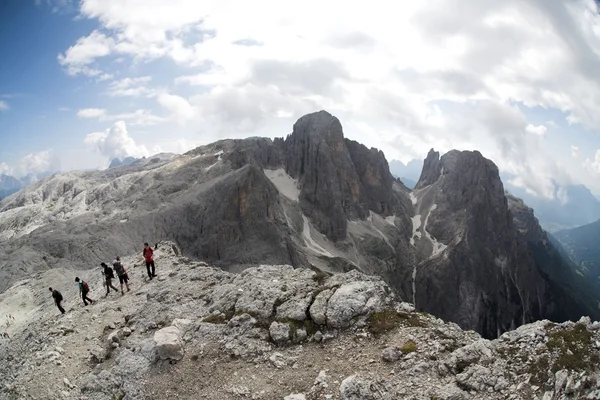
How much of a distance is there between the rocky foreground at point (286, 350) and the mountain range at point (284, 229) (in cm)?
5951

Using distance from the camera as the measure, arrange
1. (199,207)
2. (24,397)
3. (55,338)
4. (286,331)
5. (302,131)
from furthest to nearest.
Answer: (302,131) → (199,207) → (55,338) → (286,331) → (24,397)

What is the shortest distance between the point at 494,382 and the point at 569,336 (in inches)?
151

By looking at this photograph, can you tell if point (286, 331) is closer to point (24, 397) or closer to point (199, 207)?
point (24, 397)

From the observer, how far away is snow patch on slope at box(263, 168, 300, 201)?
18277cm

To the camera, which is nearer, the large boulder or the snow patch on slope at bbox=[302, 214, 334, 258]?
the large boulder

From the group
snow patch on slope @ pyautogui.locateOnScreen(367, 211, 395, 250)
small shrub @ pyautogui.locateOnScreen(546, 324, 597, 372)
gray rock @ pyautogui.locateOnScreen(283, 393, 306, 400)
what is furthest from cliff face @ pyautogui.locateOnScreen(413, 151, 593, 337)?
gray rock @ pyautogui.locateOnScreen(283, 393, 306, 400)

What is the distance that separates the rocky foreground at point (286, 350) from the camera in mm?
15523

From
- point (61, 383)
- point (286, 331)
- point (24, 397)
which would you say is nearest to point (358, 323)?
point (286, 331)

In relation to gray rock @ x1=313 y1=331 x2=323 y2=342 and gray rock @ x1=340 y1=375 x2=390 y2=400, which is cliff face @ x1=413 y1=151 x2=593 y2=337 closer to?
gray rock @ x1=313 y1=331 x2=323 y2=342

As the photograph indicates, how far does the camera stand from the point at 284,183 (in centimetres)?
18900

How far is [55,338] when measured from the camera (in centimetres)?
2411

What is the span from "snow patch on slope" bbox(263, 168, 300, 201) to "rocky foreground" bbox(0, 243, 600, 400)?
154300 millimetres

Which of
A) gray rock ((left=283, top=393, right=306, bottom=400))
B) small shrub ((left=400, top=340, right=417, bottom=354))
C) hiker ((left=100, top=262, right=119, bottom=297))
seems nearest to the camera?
gray rock ((left=283, top=393, right=306, bottom=400))

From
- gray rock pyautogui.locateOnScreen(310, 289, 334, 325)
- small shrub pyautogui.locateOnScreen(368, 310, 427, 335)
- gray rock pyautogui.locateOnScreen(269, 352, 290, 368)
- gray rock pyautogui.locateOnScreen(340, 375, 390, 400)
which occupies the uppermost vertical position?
gray rock pyautogui.locateOnScreen(310, 289, 334, 325)
